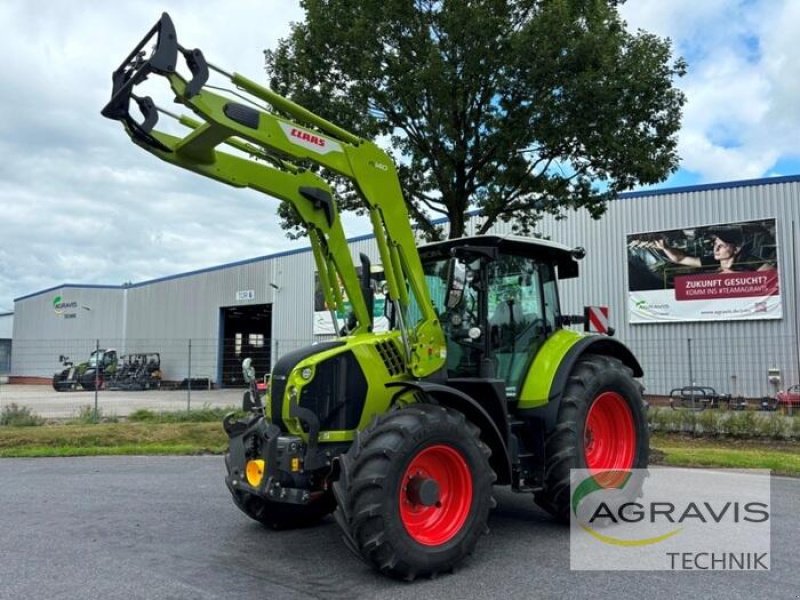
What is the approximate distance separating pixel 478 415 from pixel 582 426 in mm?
1098

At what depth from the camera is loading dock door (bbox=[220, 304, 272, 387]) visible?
94.4 feet

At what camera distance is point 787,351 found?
18141 millimetres

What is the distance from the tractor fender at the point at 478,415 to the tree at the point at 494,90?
19.6 ft

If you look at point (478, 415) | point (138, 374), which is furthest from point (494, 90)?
point (138, 374)

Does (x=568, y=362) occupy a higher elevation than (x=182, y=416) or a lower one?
higher

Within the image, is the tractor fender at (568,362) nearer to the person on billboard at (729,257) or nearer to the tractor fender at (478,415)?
the tractor fender at (478,415)

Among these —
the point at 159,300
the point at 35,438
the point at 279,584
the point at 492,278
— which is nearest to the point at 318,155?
the point at 492,278

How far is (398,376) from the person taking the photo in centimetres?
558

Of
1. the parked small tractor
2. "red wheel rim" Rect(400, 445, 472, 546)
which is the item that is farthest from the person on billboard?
the parked small tractor

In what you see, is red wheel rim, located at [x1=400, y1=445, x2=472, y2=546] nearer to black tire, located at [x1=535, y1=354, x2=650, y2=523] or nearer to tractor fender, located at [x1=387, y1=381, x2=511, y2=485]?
tractor fender, located at [x1=387, y1=381, x2=511, y2=485]

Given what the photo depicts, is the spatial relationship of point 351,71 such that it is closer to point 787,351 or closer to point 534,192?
point 534,192

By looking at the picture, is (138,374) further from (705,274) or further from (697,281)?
(705,274)

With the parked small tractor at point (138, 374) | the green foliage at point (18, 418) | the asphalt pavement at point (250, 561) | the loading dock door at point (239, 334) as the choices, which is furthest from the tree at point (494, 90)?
the parked small tractor at point (138, 374)

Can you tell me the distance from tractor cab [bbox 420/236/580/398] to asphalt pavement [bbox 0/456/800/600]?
1470 millimetres
